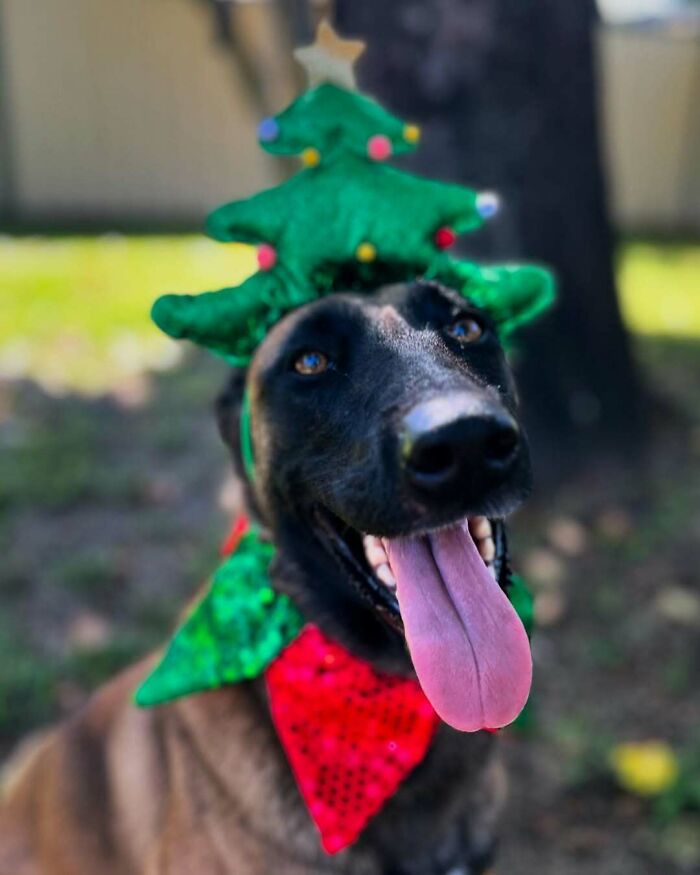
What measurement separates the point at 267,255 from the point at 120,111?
11668mm

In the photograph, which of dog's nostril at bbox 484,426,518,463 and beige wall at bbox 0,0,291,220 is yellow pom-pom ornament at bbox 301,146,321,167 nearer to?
dog's nostril at bbox 484,426,518,463

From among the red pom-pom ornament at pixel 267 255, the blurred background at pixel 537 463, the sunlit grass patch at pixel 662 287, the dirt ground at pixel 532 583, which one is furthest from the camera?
the sunlit grass patch at pixel 662 287

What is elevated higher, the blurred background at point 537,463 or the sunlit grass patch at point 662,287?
the blurred background at point 537,463

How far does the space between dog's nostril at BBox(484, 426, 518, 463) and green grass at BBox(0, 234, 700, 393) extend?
3.49m

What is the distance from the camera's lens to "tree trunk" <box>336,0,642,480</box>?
13.8 ft

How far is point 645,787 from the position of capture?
3.13 meters

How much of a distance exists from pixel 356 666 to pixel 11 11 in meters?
12.3

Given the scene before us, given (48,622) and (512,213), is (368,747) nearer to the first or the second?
(48,622)

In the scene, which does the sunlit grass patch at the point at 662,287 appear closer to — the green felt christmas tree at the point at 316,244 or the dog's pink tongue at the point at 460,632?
the green felt christmas tree at the point at 316,244

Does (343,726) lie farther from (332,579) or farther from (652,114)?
(652,114)

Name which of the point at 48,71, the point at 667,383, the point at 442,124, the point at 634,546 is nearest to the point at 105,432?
the point at 442,124

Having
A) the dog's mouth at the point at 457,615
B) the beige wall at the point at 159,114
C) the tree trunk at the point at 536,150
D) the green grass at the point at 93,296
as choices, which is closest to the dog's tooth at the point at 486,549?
the dog's mouth at the point at 457,615

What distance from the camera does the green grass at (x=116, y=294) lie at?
6.36m

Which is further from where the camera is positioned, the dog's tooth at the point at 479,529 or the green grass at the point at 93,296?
the green grass at the point at 93,296
